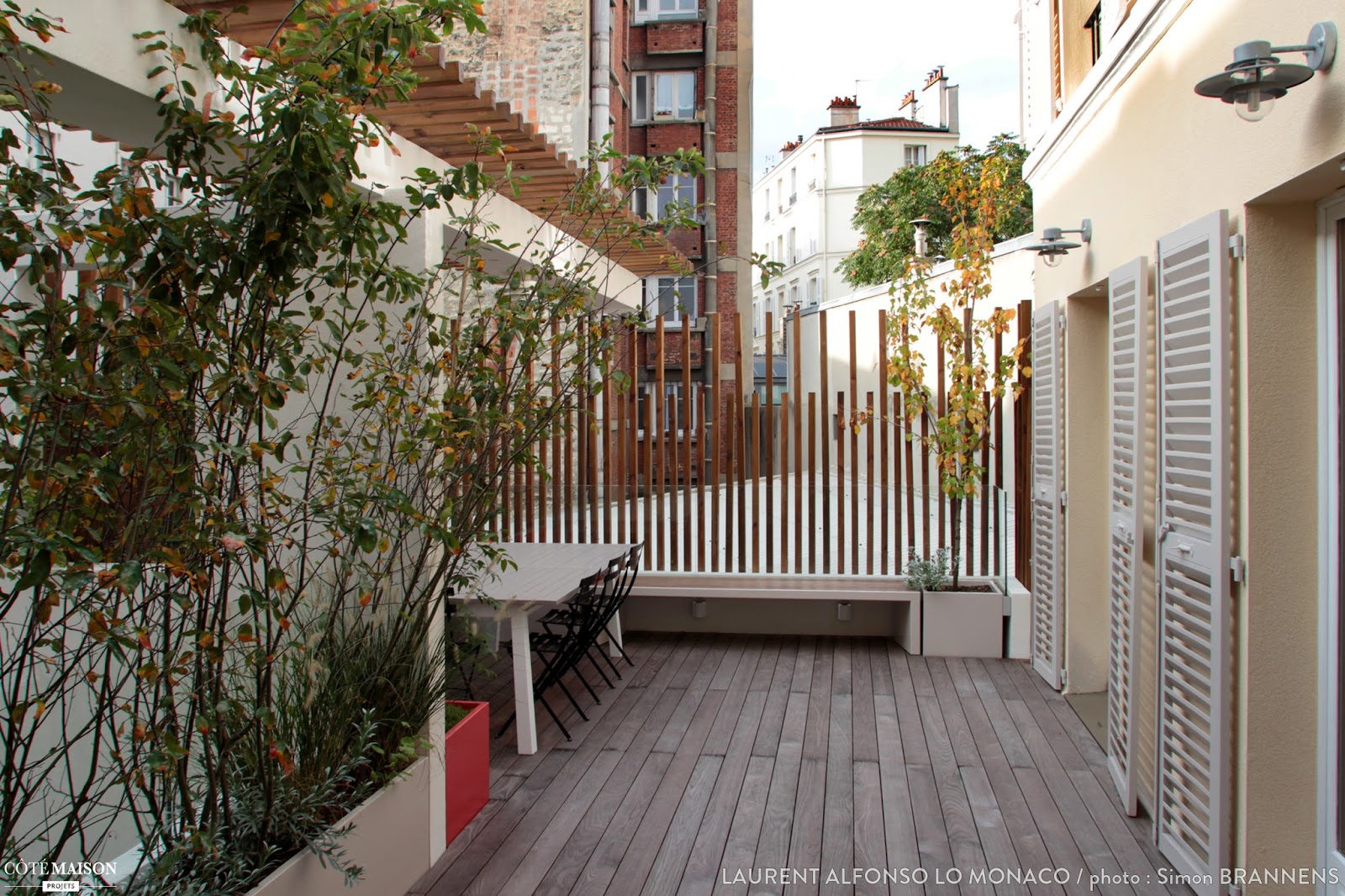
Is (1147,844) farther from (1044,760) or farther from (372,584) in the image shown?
(372,584)

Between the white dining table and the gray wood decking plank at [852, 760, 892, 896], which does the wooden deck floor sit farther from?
the white dining table

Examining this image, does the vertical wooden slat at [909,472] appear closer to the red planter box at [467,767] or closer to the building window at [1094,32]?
the building window at [1094,32]

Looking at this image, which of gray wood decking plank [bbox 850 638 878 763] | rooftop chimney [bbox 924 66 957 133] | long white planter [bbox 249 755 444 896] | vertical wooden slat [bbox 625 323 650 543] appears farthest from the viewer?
rooftop chimney [bbox 924 66 957 133]

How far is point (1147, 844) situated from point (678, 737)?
2074 millimetres

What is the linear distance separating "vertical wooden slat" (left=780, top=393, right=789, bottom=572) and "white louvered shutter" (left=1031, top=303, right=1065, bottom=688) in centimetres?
164

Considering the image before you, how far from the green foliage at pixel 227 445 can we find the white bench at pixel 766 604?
330cm

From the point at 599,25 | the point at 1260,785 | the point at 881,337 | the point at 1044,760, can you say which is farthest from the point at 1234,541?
the point at 599,25

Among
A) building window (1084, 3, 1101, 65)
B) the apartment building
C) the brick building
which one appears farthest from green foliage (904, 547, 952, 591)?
the apartment building

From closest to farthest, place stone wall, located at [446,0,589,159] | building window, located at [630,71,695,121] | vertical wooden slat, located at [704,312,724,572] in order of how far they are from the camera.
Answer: vertical wooden slat, located at [704,312,724,572] < stone wall, located at [446,0,589,159] < building window, located at [630,71,695,121]

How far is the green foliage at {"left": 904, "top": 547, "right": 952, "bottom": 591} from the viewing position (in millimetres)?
6309

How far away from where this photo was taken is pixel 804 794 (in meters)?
4.00

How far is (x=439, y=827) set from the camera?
3484 millimetres

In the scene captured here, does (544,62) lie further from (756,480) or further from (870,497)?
(870,497)

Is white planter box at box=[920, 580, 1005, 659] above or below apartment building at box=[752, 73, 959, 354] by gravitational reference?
below
